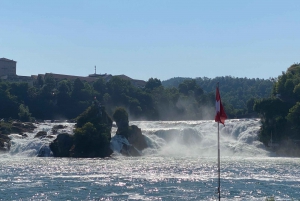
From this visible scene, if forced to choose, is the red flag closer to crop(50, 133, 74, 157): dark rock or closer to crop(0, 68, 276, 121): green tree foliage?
crop(50, 133, 74, 157): dark rock

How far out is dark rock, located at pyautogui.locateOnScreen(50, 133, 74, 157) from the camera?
72375mm

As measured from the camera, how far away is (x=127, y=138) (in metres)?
77.4

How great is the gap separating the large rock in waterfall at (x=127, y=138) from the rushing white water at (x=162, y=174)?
123 cm

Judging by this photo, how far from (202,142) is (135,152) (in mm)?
10864

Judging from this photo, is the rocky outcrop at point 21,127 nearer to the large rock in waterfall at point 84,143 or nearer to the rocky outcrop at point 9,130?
the rocky outcrop at point 9,130

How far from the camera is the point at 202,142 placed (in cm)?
8188

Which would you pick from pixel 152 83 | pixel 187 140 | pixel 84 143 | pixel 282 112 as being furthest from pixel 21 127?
pixel 152 83

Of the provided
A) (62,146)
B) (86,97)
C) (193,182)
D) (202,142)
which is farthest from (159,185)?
(86,97)

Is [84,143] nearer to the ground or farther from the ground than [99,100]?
nearer to the ground

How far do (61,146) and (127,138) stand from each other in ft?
31.0

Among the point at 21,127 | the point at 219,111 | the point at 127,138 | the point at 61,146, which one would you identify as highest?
the point at 219,111

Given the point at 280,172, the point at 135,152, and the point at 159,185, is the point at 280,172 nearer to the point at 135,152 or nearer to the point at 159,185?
the point at 159,185

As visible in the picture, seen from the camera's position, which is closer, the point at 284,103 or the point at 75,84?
the point at 284,103

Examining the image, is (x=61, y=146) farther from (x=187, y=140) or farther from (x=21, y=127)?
(x=187, y=140)
